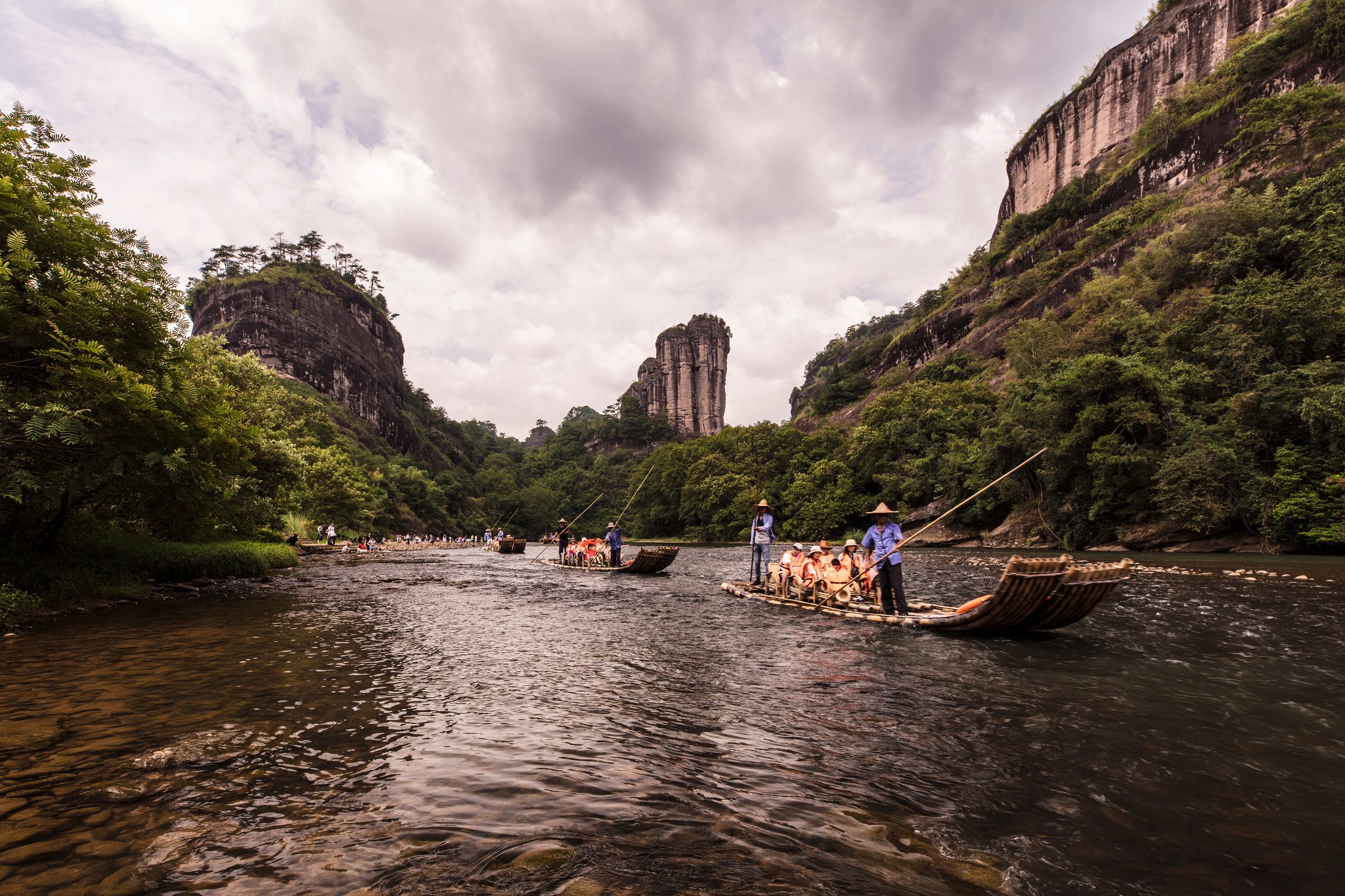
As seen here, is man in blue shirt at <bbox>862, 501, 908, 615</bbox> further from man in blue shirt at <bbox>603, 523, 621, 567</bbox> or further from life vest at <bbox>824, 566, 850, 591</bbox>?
man in blue shirt at <bbox>603, 523, 621, 567</bbox>

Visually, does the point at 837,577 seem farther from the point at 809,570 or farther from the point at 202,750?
the point at 202,750

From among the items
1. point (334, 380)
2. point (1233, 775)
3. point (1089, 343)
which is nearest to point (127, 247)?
point (1233, 775)

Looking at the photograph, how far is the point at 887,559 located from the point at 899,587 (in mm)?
572

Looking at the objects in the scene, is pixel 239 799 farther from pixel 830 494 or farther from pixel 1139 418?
pixel 830 494

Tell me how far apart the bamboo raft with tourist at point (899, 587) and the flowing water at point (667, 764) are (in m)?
0.64

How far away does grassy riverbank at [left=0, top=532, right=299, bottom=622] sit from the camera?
10.8 meters

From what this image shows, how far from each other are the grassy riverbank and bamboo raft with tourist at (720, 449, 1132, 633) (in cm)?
1479

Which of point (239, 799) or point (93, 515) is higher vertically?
point (93, 515)

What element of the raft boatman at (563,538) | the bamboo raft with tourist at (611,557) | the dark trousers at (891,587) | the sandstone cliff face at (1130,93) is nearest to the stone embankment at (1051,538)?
the bamboo raft with tourist at (611,557)

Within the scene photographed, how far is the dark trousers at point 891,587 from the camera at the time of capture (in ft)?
38.5

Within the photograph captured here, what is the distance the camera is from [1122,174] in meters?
68.4

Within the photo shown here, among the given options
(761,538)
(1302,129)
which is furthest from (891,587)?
(1302,129)

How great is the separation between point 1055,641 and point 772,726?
22.3 ft

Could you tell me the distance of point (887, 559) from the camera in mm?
12016
